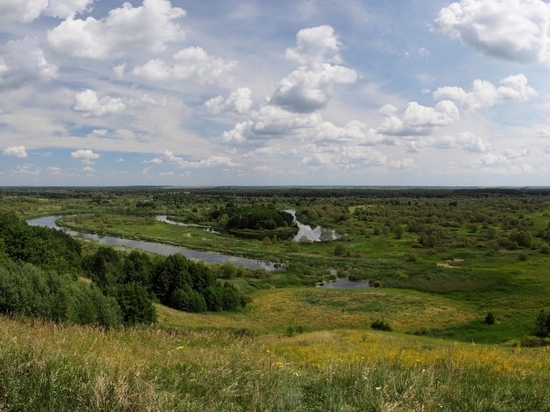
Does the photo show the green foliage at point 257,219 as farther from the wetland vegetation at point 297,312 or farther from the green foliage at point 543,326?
the green foliage at point 543,326

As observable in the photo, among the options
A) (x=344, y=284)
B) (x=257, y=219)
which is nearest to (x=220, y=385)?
(x=344, y=284)

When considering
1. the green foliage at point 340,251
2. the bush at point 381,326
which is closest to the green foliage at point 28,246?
the bush at point 381,326

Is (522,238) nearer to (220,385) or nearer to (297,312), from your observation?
(297,312)

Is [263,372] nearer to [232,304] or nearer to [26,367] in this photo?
[26,367]

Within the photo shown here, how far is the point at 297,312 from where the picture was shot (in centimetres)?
3553

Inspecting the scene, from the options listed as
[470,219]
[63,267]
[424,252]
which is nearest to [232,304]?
[63,267]

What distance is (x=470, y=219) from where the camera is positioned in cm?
9338

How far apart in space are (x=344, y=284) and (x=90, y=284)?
98.5ft

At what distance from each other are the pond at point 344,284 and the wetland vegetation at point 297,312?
49.9 inches

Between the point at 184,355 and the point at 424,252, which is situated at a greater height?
the point at 184,355

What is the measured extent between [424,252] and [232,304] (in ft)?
121

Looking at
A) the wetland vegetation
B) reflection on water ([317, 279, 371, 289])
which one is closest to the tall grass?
the wetland vegetation

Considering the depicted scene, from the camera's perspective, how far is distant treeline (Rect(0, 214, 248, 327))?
1659 cm

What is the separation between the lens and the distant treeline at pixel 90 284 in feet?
54.4
